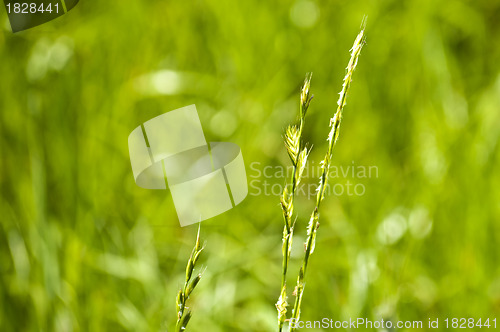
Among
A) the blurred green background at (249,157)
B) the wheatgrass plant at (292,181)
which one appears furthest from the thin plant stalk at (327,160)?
the blurred green background at (249,157)

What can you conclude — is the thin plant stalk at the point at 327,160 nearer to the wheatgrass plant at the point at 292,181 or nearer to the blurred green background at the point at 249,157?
the wheatgrass plant at the point at 292,181

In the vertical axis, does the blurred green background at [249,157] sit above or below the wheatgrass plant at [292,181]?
above

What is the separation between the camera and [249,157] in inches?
57.6

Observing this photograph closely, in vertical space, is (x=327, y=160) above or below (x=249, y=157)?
below

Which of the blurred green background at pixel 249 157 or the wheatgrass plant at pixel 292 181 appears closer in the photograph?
the wheatgrass plant at pixel 292 181

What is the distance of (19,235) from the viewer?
1.05 m

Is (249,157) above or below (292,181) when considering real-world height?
above

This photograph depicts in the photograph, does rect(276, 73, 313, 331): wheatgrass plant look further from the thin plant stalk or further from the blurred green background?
the blurred green background

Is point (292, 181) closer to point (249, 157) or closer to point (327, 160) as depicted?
point (327, 160)

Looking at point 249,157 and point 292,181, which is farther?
point 249,157

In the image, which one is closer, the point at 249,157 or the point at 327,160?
the point at 327,160

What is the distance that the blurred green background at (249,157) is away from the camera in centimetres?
102

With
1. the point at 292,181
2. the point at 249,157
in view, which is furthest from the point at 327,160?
the point at 249,157

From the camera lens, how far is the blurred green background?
1016mm
